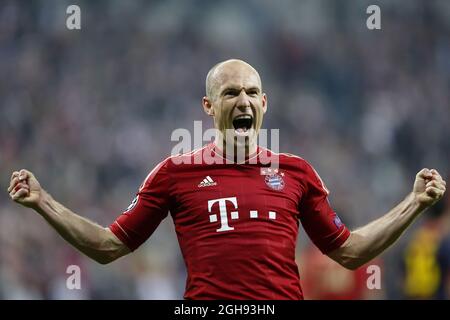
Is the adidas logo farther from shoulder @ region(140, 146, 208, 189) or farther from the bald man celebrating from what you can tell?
shoulder @ region(140, 146, 208, 189)

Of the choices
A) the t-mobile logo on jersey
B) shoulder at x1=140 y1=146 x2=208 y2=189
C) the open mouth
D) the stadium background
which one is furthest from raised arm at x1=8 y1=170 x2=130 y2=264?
the stadium background

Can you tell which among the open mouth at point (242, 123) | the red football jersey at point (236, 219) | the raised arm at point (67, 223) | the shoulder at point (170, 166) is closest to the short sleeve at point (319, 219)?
the red football jersey at point (236, 219)

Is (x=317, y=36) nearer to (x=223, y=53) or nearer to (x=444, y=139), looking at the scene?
(x=223, y=53)

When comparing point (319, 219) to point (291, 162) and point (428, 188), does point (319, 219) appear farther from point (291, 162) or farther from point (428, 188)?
point (428, 188)

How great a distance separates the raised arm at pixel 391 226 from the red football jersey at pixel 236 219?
2.7 inches

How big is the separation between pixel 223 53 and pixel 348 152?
9.44ft

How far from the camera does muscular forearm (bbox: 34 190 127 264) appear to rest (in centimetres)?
421

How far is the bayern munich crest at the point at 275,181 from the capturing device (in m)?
4.39

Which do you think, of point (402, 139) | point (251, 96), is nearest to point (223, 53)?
point (402, 139)

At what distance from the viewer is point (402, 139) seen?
1185cm

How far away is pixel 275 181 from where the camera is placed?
4.41m

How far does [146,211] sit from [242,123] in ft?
2.07

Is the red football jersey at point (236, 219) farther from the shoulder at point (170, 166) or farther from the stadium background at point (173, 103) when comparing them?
the stadium background at point (173, 103)

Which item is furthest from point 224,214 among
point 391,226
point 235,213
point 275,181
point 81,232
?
point 391,226
